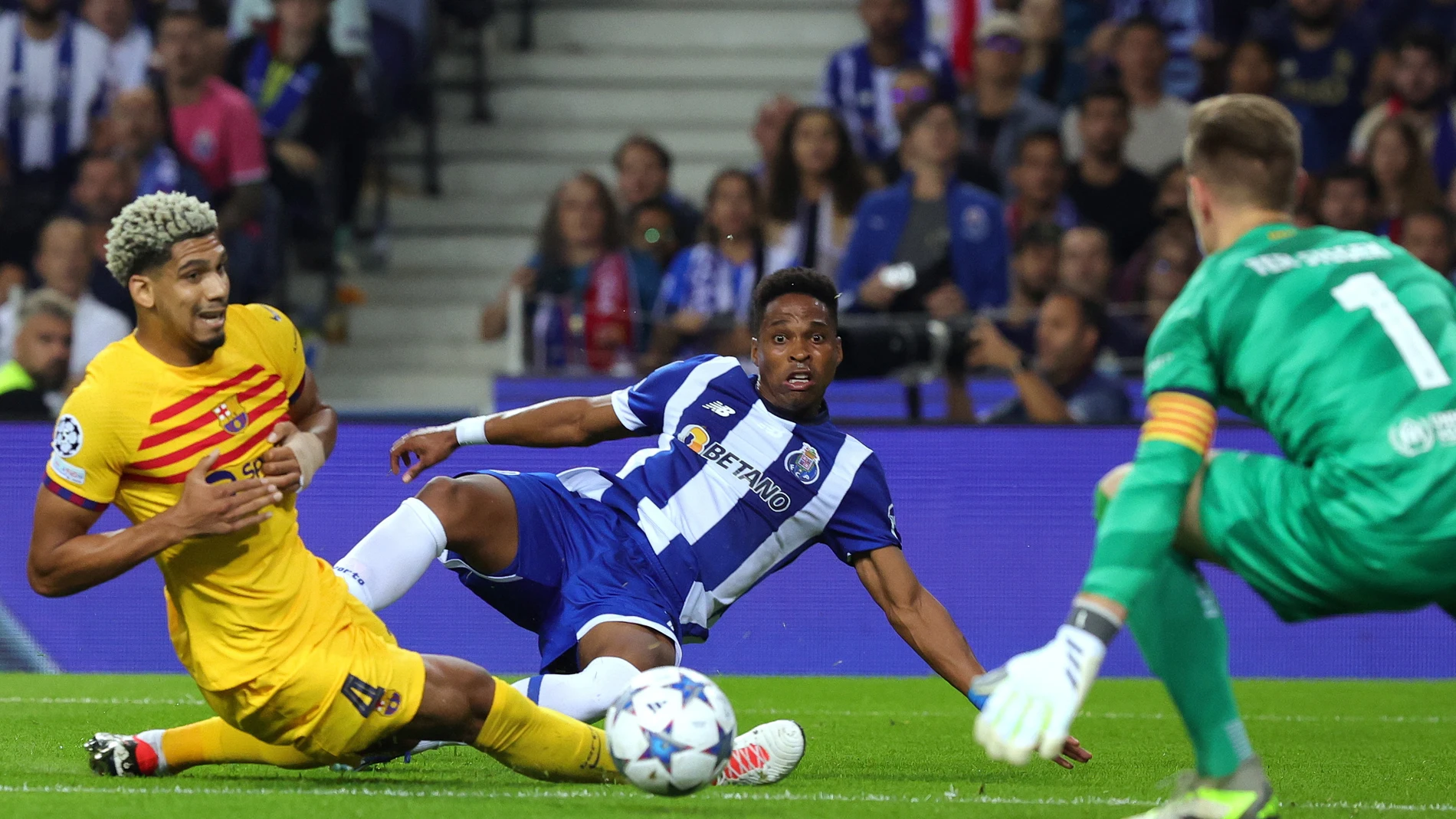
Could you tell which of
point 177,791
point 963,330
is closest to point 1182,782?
point 177,791

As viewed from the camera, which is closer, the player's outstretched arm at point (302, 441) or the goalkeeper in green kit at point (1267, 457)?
the goalkeeper in green kit at point (1267, 457)

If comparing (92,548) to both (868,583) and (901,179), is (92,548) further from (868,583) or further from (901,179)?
(901,179)

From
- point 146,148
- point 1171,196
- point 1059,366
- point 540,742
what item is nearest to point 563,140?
point 146,148

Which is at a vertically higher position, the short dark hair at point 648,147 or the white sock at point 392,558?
the short dark hair at point 648,147

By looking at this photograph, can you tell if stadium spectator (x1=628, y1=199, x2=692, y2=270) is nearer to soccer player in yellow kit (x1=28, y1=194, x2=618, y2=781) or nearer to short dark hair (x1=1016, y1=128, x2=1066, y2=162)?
short dark hair (x1=1016, y1=128, x2=1066, y2=162)

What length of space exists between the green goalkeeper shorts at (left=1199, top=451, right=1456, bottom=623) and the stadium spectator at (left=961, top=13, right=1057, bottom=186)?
7.25 m

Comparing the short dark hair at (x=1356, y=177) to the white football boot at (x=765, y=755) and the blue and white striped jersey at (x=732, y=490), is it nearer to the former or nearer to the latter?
the blue and white striped jersey at (x=732, y=490)

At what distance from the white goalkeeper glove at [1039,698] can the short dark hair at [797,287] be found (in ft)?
7.43

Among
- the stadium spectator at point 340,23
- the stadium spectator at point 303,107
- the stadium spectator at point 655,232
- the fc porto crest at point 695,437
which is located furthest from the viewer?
the stadium spectator at point 340,23

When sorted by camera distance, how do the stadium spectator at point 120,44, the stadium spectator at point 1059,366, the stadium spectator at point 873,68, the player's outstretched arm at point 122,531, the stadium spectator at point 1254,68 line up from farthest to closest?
the stadium spectator at point 120,44, the stadium spectator at point 873,68, the stadium spectator at point 1254,68, the stadium spectator at point 1059,366, the player's outstretched arm at point 122,531

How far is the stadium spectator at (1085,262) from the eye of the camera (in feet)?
31.5

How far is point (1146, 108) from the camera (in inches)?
436

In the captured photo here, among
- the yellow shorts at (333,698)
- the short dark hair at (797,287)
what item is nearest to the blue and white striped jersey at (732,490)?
the short dark hair at (797,287)

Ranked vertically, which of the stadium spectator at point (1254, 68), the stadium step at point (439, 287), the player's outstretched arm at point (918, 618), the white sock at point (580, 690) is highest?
the stadium spectator at point (1254, 68)
